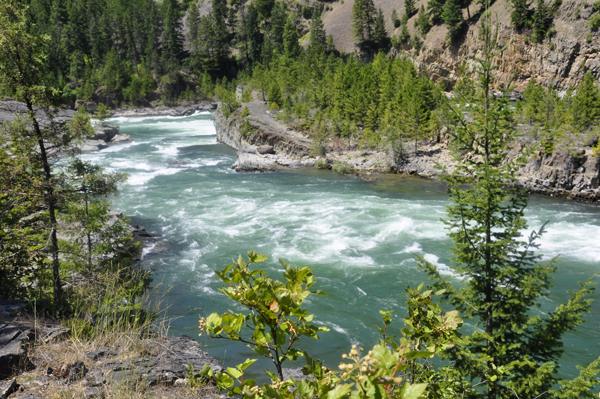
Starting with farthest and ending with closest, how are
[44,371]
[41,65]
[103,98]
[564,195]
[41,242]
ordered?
[103,98] → [564,195] → [41,242] → [41,65] → [44,371]

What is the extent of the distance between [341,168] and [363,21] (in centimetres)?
6608

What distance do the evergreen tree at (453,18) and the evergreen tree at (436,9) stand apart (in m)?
4.12

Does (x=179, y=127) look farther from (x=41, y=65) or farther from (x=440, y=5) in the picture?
(x=41, y=65)

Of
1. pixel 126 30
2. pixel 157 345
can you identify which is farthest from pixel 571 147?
pixel 126 30

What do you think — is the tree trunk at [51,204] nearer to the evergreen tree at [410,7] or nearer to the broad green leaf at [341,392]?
the broad green leaf at [341,392]

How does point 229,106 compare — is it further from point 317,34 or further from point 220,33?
point 220,33

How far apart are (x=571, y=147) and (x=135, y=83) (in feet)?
272

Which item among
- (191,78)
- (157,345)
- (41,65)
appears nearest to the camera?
(157,345)

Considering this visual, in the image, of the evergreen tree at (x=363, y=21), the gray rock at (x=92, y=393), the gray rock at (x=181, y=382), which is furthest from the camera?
the evergreen tree at (x=363, y=21)

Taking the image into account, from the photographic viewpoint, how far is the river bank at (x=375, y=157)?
26156mm

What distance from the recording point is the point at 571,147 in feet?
90.3

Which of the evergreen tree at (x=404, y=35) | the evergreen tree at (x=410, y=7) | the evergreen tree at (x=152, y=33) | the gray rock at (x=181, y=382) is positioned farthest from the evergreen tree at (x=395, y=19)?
the gray rock at (x=181, y=382)

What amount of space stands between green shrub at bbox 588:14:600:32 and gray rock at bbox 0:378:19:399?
66.7m

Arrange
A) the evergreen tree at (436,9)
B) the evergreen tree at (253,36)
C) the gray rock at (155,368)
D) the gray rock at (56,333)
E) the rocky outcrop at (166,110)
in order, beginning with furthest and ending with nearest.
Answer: the evergreen tree at (253,36), the rocky outcrop at (166,110), the evergreen tree at (436,9), the gray rock at (56,333), the gray rock at (155,368)
